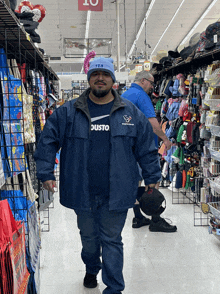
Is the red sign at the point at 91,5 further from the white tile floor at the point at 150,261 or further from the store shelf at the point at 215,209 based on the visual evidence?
the store shelf at the point at 215,209

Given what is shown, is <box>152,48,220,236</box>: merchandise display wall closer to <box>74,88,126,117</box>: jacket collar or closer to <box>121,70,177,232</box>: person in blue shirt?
<box>121,70,177,232</box>: person in blue shirt

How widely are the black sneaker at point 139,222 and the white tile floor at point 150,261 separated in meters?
0.06

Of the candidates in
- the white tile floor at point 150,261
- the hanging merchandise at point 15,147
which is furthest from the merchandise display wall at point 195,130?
the hanging merchandise at point 15,147

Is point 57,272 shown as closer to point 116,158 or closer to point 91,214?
point 91,214

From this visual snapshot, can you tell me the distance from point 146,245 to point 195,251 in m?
0.53

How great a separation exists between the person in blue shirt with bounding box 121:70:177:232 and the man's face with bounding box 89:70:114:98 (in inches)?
57.5

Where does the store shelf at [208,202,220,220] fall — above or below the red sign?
below

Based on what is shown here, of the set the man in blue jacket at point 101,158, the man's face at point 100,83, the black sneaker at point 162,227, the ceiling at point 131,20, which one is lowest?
A: the black sneaker at point 162,227

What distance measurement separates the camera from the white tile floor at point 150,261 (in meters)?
3.05

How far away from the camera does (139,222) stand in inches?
185

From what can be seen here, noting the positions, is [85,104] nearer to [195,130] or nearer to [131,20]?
[195,130]

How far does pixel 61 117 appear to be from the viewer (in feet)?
8.87

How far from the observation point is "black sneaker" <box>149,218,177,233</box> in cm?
449

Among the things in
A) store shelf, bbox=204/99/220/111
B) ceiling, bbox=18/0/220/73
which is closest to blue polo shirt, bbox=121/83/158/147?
store shelf, bbox=204/99/220/111
